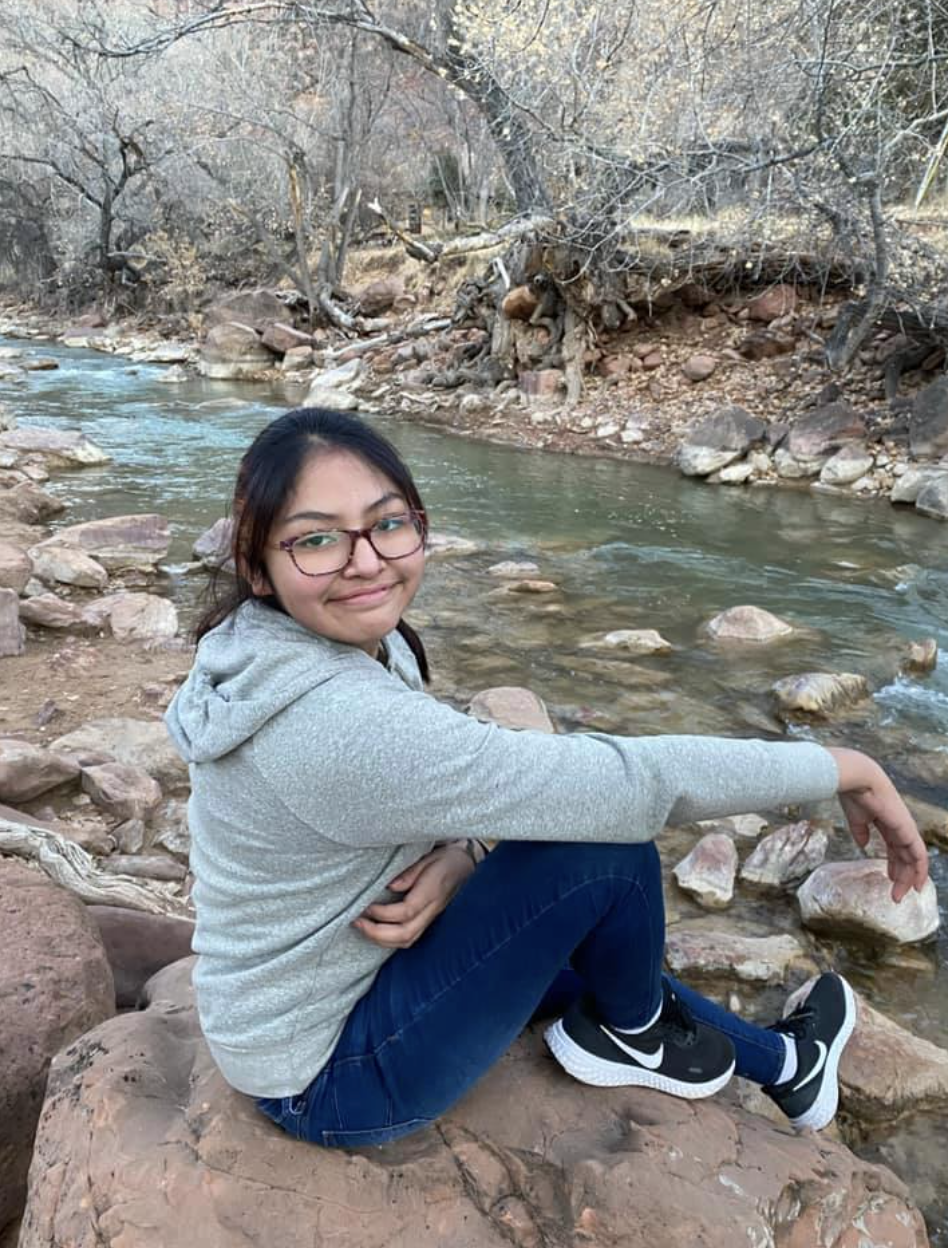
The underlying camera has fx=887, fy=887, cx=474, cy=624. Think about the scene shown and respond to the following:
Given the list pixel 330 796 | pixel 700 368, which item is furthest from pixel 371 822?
pixel 700 368

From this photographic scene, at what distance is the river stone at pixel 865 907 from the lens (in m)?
2.41

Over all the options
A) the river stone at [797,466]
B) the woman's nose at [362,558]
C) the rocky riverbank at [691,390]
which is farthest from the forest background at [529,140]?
the woman's nose at [362,558]

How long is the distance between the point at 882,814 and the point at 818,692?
259 cm

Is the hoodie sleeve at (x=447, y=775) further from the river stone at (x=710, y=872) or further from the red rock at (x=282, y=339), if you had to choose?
the red rock at (x=282, y=339)

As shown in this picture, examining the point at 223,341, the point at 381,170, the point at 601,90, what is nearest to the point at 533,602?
the point at 601,90

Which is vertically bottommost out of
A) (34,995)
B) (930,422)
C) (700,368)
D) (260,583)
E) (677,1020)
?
(34,995)

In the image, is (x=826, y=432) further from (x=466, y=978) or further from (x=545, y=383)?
(x=466, y=978)

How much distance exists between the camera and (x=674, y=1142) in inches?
52.9

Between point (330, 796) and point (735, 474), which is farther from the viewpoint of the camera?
point (735, 474)

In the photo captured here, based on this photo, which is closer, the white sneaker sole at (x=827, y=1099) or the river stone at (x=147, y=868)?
the white sneaker sole at (x=827, y=1099)

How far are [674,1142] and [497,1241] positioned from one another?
0.31 m

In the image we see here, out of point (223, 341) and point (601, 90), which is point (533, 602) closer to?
point (601, 90)

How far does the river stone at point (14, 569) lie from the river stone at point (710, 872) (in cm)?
346

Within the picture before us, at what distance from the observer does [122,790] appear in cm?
288
